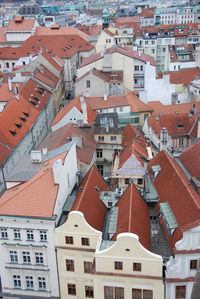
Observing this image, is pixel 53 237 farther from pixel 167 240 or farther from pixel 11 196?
pixel 167 240

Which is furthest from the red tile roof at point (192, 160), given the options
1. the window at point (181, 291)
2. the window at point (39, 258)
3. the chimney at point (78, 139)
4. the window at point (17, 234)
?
the window at point (17, 234)

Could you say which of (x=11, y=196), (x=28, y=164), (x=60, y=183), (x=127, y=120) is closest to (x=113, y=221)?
(x=60, y=183)

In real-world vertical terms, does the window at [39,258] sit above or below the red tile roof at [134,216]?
below

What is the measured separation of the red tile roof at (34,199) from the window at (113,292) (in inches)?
360

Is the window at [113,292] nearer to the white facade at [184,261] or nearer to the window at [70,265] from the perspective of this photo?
the white facade at [184,261]

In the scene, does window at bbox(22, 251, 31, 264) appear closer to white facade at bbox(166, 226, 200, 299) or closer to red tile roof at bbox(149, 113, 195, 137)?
white facade at bbox(166, 226, 200, 299)

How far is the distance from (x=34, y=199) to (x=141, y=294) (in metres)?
14.4

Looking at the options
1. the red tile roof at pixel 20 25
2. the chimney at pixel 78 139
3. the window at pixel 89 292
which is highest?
the red tile roof at pixel 20 25

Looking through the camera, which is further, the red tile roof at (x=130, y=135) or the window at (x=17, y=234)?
the red tile roof at (x=130, y=135)

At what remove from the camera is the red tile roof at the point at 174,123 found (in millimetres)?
67625

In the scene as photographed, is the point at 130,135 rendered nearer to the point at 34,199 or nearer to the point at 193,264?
the point at 34,199

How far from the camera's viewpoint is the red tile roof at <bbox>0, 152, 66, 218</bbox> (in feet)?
128

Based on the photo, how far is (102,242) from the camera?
36031 millimetres

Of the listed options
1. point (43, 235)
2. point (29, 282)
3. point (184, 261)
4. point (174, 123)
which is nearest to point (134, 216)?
point (184, 261)
